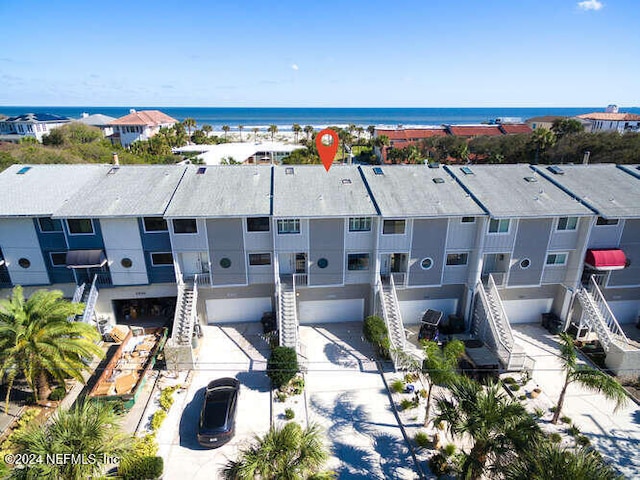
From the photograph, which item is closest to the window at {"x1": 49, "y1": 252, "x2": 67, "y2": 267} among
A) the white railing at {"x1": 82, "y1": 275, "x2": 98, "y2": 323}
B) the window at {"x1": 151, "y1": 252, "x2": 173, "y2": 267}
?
the white railing at {"x1": 82, "y1": 275, "x2": 98, "y2": 323}

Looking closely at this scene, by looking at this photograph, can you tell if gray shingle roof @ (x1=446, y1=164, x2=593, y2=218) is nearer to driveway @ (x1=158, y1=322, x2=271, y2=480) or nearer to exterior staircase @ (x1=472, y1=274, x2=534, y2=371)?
exterior staircase @ (x1=472, y1=274, x2=534, y2=371)

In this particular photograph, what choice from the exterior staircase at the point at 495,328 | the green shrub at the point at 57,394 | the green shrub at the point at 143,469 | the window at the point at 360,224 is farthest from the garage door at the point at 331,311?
the green shrub at the point at 57,394

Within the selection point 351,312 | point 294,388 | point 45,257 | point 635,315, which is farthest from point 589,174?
point 45,257

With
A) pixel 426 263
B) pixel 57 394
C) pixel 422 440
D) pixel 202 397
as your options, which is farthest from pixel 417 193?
pixel 57 394

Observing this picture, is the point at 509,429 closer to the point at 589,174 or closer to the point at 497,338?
the point at 497,338

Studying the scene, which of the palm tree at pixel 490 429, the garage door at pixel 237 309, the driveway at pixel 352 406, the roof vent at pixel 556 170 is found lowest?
the driveway at pixel 352 406

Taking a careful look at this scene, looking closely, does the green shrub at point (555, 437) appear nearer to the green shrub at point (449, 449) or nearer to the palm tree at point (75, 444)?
the green shrub at point (449, 449)
